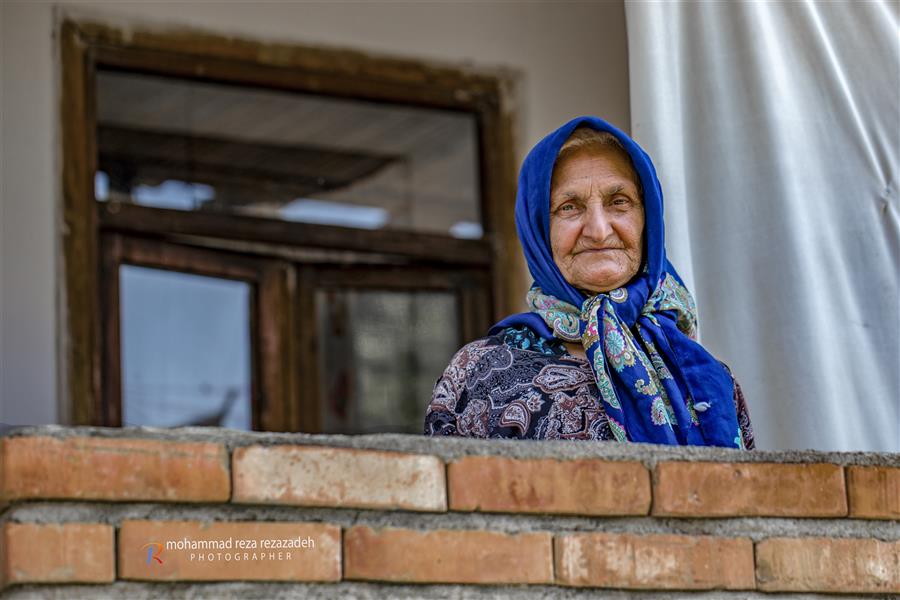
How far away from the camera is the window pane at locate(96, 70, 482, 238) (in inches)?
207

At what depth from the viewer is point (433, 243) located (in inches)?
224

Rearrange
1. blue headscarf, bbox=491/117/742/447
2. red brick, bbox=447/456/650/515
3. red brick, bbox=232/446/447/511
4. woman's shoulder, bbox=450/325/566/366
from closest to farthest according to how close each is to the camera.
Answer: red brick, bbox=232/446/447/511
red brick, bbox=447/456/650/515
blue headscarf, bbox=491/117/742/447
woman's shoulder, bbox=450/325/566/366

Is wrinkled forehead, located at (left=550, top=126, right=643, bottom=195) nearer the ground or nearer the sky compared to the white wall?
nearer the ground

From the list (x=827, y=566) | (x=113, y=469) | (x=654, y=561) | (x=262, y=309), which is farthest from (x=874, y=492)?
(x=262, y=309)

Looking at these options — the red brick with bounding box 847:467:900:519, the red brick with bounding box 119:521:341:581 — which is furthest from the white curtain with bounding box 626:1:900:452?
the red brick with bounding box 119:521:341:581

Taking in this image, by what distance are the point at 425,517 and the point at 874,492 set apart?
0.74 meters

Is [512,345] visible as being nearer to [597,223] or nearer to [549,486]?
[597,223]

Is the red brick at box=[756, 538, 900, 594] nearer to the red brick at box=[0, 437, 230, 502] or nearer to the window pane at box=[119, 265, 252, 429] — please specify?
the red brick at box=[0, 437, 230, 502]

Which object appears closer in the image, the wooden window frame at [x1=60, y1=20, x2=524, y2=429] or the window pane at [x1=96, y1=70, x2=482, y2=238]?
the wooden window frame at [x1=60, y1=20, x2=524, y2=429]

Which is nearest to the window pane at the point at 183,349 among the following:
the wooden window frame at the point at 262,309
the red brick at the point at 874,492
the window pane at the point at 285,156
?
the wooden window frame at the point at 262,309

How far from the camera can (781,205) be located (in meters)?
3.54

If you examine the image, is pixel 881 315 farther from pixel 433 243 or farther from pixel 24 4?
pixel 24 4

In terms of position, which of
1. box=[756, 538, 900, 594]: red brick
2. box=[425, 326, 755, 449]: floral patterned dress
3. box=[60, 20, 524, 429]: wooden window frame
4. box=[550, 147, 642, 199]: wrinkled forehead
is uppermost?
box=[60, 20, 524, 429]: wooden window frame

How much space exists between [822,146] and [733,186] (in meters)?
0.26
